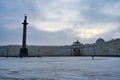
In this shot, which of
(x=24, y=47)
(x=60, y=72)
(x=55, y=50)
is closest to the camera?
(x=60, y=72)

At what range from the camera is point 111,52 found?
137 m

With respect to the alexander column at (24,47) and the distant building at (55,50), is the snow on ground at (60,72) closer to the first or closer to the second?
the alexander column at (24,47)

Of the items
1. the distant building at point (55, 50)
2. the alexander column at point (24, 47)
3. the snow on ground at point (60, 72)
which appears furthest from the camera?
the distant building at point (55, 50)

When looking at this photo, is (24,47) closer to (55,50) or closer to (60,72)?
(55,50)

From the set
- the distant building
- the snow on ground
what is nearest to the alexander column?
the distant building

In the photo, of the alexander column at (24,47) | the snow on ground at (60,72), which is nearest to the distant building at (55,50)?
the alexander column at (24,47)

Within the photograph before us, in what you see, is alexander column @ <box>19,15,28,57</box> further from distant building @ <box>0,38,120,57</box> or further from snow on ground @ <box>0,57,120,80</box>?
snow on ground @ <box>0,57,120,80</box>

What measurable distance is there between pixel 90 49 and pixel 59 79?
147414 millimetres

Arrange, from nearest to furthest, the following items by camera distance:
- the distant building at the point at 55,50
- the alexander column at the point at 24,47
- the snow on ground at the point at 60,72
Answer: the snow on ground at the point at 60,72
the alexander column at the point at 24,47
the distant building at the point at 55,50

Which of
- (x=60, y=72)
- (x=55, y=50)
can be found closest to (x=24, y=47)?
(x=55, y=50)

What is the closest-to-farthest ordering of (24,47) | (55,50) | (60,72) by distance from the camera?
(60,72) < (24,47) < (55,50)

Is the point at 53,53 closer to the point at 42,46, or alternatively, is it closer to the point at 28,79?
the point at 42,46

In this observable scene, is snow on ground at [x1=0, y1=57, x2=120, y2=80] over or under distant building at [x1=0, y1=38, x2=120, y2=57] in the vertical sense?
under

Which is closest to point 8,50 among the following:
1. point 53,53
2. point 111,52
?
point 53,53
